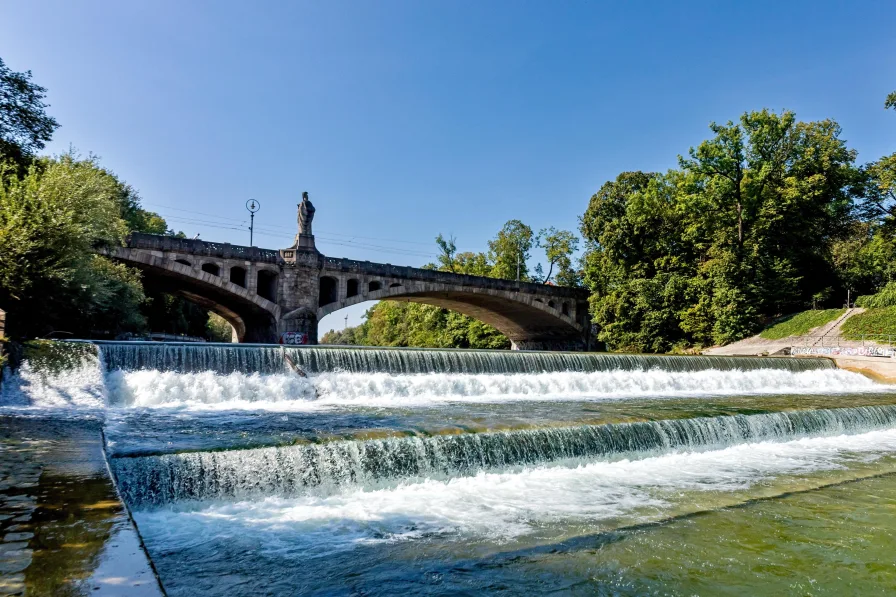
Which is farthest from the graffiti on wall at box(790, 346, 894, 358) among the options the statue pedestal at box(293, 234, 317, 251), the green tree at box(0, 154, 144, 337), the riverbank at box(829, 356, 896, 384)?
the green tree at box(0, 154, 144, 337)

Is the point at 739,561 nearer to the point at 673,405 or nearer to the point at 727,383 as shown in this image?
the point at 673,405

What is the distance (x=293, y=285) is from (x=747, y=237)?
28.4 meters

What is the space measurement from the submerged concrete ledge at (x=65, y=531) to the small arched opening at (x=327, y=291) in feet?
105

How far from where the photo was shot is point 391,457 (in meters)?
7.99

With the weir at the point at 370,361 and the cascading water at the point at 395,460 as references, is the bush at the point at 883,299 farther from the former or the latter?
the cascading water at the point at 395,460

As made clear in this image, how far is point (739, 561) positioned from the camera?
5.54 metres

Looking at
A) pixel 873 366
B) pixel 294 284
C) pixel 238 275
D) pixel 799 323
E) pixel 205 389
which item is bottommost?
pixel 873 366

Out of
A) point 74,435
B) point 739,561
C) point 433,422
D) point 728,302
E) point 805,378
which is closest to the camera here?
point 739,561

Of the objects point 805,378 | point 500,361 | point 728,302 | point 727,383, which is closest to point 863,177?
Result: point 728,302

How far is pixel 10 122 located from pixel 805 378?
1200 inches

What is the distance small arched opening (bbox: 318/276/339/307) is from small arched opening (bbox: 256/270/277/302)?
120 inches

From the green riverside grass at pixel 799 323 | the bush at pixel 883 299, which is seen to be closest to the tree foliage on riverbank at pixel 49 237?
the green riverside grass at pixel 799 323

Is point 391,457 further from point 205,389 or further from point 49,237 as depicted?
point 49,237

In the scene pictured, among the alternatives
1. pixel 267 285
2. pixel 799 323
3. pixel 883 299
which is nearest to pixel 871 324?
pixel 883 299
